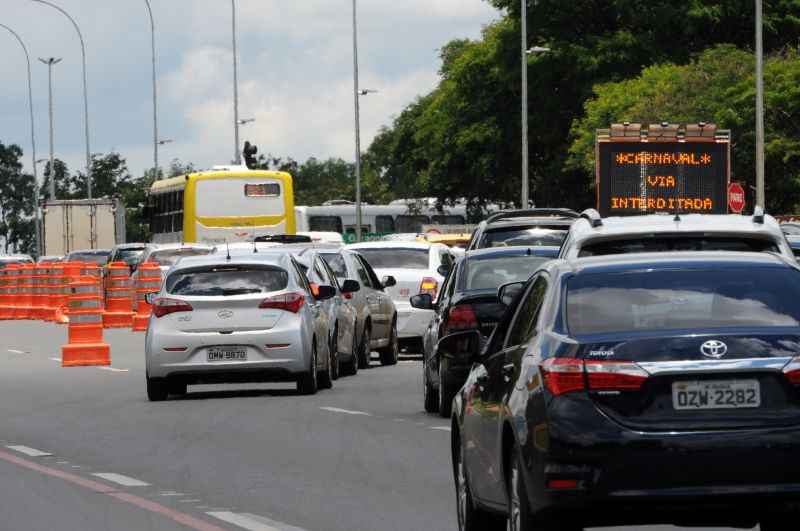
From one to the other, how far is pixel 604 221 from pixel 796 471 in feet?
14.5

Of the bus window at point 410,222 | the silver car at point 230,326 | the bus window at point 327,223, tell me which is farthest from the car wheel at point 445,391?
the bus window at point 410,222

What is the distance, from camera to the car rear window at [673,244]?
11930 mm

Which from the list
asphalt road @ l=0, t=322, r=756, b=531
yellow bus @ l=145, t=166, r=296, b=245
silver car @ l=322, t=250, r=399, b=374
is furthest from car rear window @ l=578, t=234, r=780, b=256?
yellow bus @ l=145, t=166, r=296, b=245

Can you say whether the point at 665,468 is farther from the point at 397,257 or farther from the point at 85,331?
the point at 397,257

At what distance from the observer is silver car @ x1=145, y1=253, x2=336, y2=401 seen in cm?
2244

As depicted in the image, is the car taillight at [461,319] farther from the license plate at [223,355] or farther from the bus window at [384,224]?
the bus window at [384,224]

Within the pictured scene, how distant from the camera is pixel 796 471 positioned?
8289mm

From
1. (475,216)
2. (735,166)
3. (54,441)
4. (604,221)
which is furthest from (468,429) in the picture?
(475,216)

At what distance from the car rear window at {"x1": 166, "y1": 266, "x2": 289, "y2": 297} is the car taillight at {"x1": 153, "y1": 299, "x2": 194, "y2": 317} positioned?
0.50 ft

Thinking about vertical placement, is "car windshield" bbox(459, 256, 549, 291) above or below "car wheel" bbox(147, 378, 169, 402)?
above

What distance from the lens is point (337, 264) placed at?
29.8m

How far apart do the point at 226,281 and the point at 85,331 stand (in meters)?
8.14

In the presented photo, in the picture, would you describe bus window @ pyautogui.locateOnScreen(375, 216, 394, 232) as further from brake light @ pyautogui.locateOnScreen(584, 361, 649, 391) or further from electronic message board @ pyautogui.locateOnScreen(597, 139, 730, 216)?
brake light @ pyautogui.locateOnScreen(584, 361, 649, 391)

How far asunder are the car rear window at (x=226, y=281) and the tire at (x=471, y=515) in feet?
40.9
